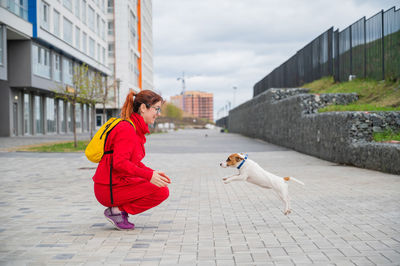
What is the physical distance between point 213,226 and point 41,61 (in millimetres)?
31103

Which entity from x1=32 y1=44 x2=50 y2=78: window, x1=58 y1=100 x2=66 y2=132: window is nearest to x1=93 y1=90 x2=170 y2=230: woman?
x1=32 y1=44 x2=50 y2=78: window

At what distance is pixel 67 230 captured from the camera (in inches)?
195

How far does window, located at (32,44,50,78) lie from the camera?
31.4 metres

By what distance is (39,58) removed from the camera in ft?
107

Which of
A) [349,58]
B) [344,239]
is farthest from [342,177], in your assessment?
[349,58]

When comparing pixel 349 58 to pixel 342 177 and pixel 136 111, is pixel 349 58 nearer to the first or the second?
pixel 342 177

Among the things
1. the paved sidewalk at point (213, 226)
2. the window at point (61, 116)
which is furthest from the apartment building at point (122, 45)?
the paved sidewalk at point (213, 226)

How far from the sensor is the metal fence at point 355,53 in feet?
50.8

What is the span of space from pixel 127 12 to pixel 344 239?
61.7 m

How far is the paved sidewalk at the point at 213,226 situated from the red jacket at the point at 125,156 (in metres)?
0.66

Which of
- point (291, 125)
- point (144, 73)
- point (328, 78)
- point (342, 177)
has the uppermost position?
point (144, 73)

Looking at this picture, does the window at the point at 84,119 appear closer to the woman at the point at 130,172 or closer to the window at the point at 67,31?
the window at the point at 67,31

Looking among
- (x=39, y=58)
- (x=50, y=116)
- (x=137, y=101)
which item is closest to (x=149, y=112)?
(x=137, y=101)

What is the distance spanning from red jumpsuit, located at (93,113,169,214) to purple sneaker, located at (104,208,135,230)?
0.14 m
